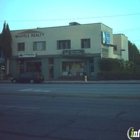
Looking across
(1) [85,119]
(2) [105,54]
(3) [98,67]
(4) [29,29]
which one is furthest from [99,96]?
(4) [29,29]

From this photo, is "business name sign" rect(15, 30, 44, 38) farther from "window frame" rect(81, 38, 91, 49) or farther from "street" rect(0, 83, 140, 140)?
"street" rect(0, 83, 140, 140)

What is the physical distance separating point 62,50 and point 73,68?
351cm

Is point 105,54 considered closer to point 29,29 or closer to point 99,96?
point 29,29

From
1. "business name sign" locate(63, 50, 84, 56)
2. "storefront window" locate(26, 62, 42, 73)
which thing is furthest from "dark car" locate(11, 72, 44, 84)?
"storefront window" locate(26, 62, 42, 73)

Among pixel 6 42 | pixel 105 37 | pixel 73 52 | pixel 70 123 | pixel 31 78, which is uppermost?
pixel 105 37

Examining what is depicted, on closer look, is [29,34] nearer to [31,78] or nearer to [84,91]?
[31,78]

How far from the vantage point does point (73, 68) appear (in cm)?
4259

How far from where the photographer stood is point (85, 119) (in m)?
8.77

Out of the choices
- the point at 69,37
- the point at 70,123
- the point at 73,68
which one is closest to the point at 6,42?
the point at 69,37

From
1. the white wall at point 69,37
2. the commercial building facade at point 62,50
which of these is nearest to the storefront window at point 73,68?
the commercial building facade at point 62,50

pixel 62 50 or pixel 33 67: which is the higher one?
pixel 62 50

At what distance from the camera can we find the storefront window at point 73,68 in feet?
139

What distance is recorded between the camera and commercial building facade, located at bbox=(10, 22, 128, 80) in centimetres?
4038

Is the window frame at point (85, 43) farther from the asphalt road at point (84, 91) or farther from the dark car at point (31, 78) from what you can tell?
the asphalt road at point (84, 91)
